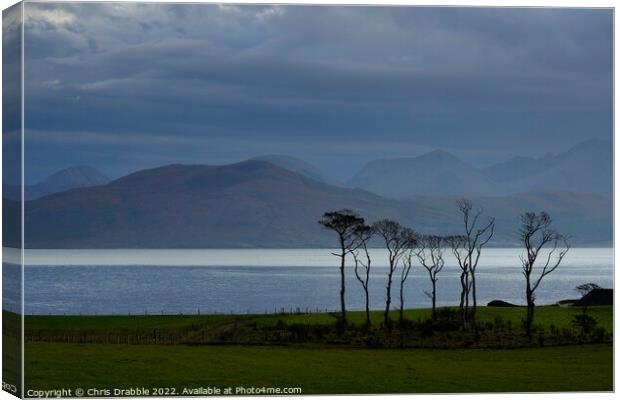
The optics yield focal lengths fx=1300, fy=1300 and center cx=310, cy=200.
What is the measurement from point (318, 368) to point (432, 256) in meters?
2.91

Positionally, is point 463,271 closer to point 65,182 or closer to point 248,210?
point 248,210

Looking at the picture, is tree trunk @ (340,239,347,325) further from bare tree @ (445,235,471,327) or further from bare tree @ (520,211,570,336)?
bare tree @ (520,211,570,336)

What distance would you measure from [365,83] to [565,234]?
406cm

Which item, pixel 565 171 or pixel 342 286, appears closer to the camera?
pixel 565 171

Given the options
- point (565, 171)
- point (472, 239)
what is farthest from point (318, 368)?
point (565, 171)

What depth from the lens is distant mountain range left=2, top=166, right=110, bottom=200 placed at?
1905 centimetres

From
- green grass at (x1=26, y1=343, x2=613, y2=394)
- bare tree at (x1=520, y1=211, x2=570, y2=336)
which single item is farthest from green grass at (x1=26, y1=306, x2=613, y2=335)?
bare tree at (x1=520, y1=211, x2=570, y2=336)

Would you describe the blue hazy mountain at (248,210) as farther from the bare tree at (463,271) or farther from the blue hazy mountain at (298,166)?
the bare tree at (463,271)

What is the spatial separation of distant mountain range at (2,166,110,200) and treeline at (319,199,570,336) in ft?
11.9

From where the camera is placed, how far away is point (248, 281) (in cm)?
2095

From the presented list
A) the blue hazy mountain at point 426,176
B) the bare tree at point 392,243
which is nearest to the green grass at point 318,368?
the bare tree at point 392,243

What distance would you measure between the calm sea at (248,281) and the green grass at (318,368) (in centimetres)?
75

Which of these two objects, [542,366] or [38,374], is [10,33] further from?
[542,366]

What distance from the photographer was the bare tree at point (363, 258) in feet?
67.8
